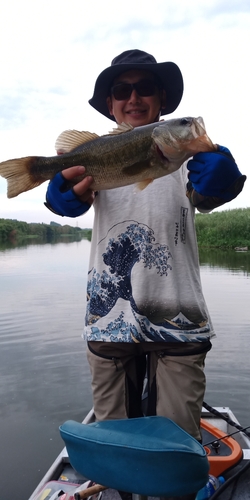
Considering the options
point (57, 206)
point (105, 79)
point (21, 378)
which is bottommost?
point (21, 378)

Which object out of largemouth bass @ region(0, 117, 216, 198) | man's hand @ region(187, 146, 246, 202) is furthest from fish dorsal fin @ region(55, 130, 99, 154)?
man's hand @ region(187, 146, 246, 202)

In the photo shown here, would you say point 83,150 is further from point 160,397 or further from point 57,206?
point 160,397

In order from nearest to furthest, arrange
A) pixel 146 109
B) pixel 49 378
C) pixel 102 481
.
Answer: pixel 102 481 → pixel 146 109 → pixel 49 378

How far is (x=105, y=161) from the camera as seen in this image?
2.43 m

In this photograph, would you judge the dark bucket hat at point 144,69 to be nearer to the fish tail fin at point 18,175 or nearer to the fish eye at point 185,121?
the fish eye at point 185,121

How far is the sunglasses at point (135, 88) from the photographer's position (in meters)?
2.62

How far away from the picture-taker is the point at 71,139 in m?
2.55

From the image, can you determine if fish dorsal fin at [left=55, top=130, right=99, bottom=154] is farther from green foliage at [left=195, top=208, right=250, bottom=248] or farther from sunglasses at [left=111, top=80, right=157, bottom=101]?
green foliage at [left=195, top=208, right=250, bottom=248]

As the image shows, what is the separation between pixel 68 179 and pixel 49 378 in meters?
5.09

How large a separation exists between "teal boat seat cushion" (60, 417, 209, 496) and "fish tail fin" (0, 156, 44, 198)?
1422 millimetres

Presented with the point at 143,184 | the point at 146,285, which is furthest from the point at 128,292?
the point at 143,184

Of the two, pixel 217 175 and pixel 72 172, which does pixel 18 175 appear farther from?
pixel 217 175

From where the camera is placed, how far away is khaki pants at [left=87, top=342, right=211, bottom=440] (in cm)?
226

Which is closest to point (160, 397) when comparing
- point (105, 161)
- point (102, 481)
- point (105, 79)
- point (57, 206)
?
point (102, 481)
